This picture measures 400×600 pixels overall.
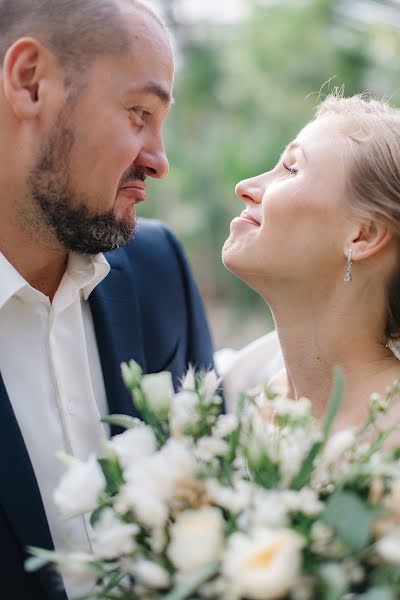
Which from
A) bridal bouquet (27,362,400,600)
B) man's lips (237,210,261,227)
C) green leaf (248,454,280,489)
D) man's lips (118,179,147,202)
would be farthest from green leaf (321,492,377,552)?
man's lips (118,179,147,202)

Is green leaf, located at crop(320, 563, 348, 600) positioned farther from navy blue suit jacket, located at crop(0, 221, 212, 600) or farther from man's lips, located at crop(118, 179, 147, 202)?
man's lips, located at crop(118, 179, 147, 202)

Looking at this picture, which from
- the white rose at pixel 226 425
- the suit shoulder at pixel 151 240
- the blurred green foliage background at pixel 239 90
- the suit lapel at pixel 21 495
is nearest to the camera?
the white rose at pixel 226 425

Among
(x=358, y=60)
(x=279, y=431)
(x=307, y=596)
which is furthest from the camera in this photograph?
(x=358, y=60)

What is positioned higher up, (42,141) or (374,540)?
(42,141)

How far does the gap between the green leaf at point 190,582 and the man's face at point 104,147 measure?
4.37 feet

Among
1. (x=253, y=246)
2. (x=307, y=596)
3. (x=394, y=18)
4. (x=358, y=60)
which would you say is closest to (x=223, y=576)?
(x=307, y=596)

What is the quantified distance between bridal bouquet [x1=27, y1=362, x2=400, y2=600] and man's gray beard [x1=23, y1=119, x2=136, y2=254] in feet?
2.95

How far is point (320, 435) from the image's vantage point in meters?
1.44

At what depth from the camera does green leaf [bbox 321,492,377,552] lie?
128 cm

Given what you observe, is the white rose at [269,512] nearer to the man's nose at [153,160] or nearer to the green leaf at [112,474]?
the green leaf at [112,474]

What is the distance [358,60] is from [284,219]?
10911mm

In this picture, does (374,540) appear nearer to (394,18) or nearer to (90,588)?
(90,588)

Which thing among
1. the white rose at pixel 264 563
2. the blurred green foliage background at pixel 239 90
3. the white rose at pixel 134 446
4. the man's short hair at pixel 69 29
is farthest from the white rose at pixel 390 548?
the blurred green foliage background at pixel 239 90

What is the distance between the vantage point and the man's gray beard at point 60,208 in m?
2.33
